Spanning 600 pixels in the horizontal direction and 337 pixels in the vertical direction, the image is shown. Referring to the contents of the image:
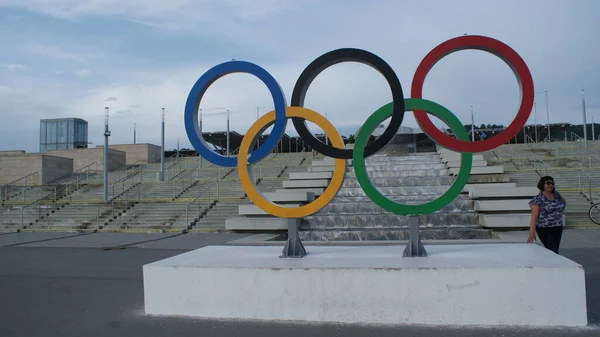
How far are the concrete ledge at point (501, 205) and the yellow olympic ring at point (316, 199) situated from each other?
839cm

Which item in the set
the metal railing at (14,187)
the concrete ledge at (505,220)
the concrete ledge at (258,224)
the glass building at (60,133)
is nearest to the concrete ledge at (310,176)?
the concrete ledge at (258,224)

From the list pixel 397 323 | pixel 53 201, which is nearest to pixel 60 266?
pixel 397 323

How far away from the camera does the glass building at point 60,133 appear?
45906mm

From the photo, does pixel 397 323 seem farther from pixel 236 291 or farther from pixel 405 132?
pixel 405 132

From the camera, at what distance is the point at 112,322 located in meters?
5.98

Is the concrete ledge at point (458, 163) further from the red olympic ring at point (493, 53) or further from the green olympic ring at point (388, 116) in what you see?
the green olympic ring at point (388, 116)

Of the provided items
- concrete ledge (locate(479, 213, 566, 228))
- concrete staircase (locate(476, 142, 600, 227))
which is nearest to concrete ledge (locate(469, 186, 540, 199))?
concrete staircase (locate(476, 142, 600, 227))

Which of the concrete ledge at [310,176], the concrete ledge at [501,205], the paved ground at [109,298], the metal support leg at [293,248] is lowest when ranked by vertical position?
the paved ground at [109,298]

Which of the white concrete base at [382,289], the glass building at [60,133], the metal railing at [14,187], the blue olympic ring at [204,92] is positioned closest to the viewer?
the white concrete base at [382,289]

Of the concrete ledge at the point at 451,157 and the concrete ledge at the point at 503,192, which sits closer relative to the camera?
the concrete ledge at the point at 503,192

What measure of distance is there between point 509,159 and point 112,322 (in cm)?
2492

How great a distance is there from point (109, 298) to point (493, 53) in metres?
6.95

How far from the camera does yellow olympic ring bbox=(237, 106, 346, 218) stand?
6941mm

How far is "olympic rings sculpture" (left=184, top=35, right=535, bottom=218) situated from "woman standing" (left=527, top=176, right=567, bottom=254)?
3.31ft
